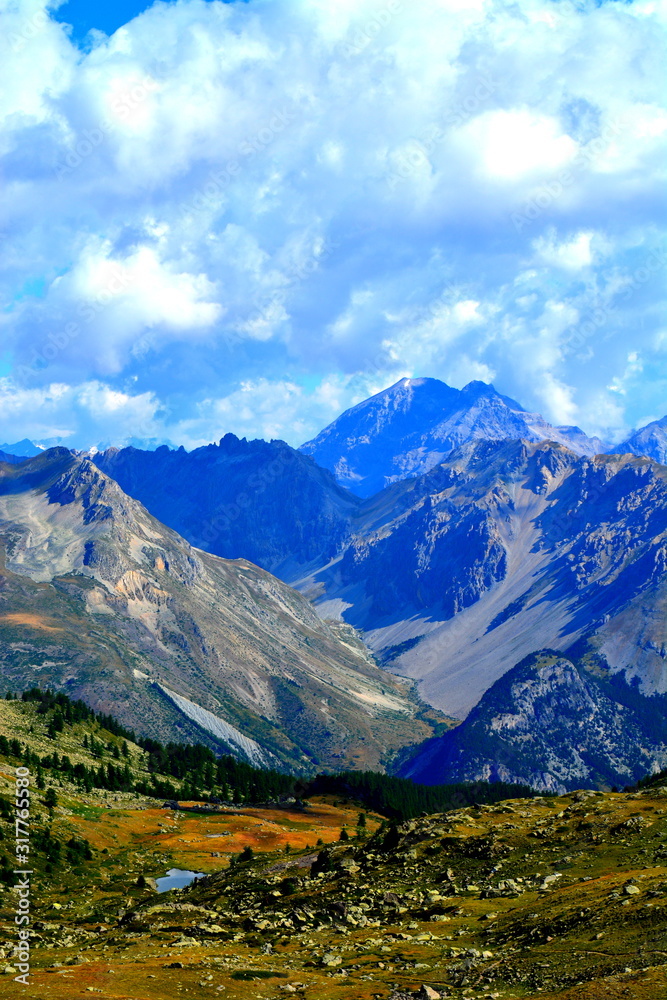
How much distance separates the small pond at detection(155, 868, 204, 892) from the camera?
102 meters

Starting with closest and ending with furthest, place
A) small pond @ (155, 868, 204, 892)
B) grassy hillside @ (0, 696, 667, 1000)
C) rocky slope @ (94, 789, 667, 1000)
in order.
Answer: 1. rocky slope @ (94, 789, 667, 1000)
2. grassy hillside @ (0, 696, 667, 1000)
3. small pond @ (155, 868, 204, 892)

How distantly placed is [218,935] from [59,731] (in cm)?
13450

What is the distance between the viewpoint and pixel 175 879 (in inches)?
4183

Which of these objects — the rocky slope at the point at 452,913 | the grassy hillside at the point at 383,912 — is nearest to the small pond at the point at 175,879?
the grassy hillside at the point at 383,912

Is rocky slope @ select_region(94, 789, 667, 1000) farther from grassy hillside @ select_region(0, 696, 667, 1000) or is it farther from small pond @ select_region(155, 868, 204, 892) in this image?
small pond @ select_region(155, 868, 204, 892)

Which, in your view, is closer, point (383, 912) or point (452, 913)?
point (452, 913)

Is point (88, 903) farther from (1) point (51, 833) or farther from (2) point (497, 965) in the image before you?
(2) point (497, 965)

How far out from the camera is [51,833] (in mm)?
109062

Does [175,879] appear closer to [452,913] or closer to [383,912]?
[383,912]

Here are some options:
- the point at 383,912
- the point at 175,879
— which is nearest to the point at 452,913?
the point at 383,912

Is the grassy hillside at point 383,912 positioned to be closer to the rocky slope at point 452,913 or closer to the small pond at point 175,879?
the rocky slope at point 452,913

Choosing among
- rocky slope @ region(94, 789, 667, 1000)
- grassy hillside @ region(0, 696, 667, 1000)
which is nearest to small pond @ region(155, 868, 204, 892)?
grassy hillside @ region(0, 696, 667, 1000)

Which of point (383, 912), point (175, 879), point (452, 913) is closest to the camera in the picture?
point (452, 913)

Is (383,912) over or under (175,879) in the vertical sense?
over
